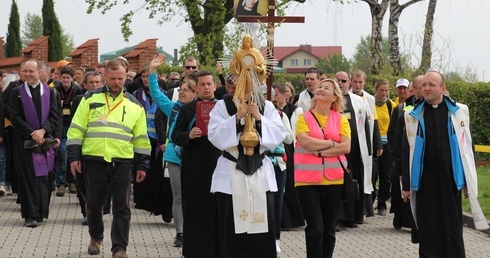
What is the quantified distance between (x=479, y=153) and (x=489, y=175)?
16.0ft

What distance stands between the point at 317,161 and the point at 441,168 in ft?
4.04

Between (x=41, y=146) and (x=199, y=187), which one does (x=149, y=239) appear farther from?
(x=199, y=187)

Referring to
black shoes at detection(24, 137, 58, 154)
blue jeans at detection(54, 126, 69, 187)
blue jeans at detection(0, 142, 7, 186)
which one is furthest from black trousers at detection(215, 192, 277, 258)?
blue jeans at detection(0, 142, 7, 186)

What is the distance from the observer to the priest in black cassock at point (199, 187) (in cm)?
1129

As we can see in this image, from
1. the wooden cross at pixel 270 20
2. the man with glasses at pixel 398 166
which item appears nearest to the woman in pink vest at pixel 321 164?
the wooden cross at pixel 270 20

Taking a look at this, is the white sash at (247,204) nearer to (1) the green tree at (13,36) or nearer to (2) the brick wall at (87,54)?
(2) the brick wall at (87,54)

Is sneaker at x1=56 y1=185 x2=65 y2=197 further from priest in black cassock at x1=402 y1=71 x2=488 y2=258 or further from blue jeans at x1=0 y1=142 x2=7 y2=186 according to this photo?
priest in black cassock at x1=402 y1=71 x2=488 y2=258

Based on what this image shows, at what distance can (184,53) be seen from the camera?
3825cm

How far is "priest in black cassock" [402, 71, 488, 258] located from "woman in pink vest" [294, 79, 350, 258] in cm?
80

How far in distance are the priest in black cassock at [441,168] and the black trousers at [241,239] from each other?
1.75 meters

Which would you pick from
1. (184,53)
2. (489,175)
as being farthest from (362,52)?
(489,175)

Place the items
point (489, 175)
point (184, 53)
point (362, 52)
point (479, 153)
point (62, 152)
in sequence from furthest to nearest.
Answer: point (362, 52) < point (184, 53) < point (479, 153) < point (489, 175) < point (62, 152)

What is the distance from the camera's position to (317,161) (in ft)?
36.3

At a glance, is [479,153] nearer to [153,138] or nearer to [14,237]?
[153,138]
